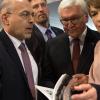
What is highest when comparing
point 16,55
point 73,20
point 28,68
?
point 73,20

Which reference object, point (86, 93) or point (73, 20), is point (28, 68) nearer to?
point (73, 20)

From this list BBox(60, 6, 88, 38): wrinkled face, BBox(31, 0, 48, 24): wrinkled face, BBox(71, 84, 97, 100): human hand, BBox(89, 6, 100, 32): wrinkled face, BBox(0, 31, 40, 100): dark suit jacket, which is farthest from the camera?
BBox(31, 0, 48, 24): wrinkled face

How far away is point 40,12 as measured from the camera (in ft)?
10.6

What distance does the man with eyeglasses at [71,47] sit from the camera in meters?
2.04

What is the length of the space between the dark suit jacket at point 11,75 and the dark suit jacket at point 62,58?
19 cm

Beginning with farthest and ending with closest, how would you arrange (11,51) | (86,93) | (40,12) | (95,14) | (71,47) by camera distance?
(40,12) → (71,47) → (11,51) → (95,14) → (86,93)

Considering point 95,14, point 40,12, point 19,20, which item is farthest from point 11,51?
point 40,12

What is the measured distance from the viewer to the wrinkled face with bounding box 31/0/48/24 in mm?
3211

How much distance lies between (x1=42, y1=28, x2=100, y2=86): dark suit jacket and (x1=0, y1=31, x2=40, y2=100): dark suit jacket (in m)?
0.19

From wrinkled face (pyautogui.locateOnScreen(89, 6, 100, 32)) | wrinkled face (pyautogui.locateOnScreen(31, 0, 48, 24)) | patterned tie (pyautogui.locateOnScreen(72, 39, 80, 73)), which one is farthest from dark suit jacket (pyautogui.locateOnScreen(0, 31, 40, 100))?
wrinkled face (pyautogui.locateOnScreen(31, 0, 48, 24))

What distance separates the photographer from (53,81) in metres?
2.12

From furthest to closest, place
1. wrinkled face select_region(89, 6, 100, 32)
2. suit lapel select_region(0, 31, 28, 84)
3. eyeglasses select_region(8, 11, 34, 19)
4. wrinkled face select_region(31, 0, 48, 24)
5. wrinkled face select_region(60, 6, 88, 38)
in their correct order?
wrinkled face select_region(31, 0, 48, 24) < eyeglasses select_region(8, 11, 34, 19) < wrinkled face select_region(60, 6, 88, 38) < suit lapel select_region(0, 31, 28, 84) < wrinkled face select_region(89, 6, 100, 32)

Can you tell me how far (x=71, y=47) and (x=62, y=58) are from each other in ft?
0.31

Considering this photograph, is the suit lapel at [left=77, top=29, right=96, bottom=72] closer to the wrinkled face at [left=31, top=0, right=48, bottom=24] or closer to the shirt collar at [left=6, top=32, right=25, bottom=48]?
the shirt collar at [left=6, top=32, right=25, bottom=48]
